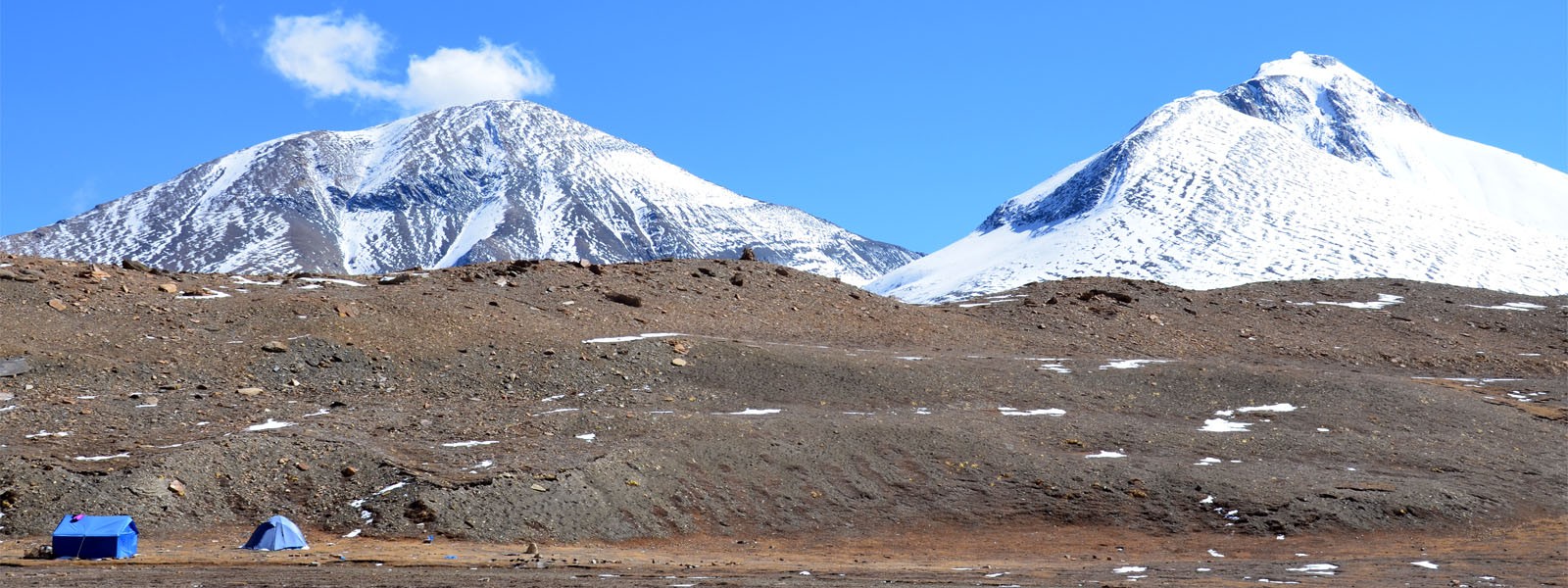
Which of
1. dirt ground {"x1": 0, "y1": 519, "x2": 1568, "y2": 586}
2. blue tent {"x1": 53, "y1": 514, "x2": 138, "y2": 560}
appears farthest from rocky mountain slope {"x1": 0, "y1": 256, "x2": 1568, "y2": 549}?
blue tent {"x1": 53, "y1": 514, "x2": 138, "y2": 560}

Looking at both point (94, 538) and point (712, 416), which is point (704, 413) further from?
point (94, 538)

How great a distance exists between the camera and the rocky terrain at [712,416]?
30.5 m

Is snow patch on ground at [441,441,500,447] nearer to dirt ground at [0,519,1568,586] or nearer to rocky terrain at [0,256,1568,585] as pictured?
rocky terrain at [0,256,1568,585]

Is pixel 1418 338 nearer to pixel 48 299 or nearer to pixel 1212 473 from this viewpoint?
pixel 1212 473

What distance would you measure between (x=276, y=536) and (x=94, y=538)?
3.32m

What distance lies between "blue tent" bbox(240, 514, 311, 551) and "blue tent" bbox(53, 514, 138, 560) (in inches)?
89.8

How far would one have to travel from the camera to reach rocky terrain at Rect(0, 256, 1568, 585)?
30453mm

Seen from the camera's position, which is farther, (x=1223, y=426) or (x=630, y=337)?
(x=630, y=337)

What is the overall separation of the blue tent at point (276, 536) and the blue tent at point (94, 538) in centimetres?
228

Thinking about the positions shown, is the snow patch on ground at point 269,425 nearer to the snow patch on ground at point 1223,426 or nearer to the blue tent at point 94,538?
the blue tent at point 94,538

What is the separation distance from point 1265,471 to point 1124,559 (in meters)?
8.84

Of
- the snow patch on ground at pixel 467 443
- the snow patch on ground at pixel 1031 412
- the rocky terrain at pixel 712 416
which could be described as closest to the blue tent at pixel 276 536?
the rocky terrain at pixel 712 416

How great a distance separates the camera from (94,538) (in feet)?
82.2

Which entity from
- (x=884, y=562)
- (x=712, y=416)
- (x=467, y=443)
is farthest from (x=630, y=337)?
(x=884, y=562)
